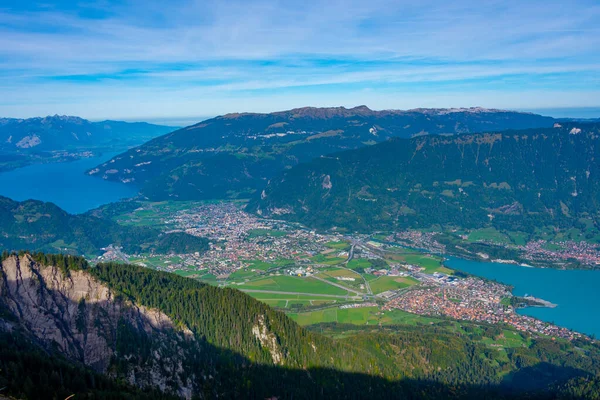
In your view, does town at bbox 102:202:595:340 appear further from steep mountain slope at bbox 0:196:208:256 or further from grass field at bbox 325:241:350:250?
steep mountain slope at bbox 0:196:208:256

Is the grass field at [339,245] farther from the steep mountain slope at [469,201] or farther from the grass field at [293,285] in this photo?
the grass field at [293,285]

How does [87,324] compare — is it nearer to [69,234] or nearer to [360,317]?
[360,317]

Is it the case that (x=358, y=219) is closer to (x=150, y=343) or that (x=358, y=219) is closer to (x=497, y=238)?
(x=497, y=238)

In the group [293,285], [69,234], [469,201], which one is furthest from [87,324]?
[469,201]

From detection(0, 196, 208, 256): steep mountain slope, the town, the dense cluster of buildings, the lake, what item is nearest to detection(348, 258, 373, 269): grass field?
the town

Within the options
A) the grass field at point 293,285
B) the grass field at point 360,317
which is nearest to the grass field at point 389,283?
the grass field at point 293,285

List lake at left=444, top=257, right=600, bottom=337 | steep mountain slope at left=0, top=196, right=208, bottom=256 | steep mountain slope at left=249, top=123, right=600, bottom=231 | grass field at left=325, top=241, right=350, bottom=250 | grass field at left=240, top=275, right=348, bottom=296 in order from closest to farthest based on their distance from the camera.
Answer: lake at left=444, top=257, right=600, bottom=337 < grass field at left=240, top=275, right=348, bottom=296 < steep mountain slope at left=0, top=196, right=208, bottom=256 < grass field at left=325, top=241, right=350, bottom=250 < steep mountain slope at left=249, top=123, right=600, bottom=231

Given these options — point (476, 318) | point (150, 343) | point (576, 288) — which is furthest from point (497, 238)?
point (150, 343)
